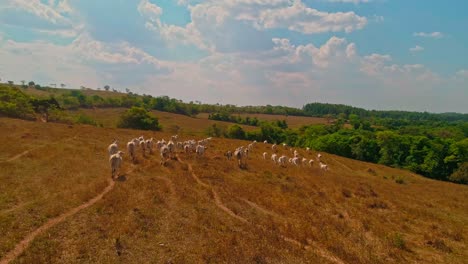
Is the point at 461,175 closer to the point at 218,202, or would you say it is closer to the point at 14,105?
the point at 218,202

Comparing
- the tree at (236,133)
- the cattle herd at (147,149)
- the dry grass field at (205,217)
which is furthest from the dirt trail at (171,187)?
the tree at (236,133)

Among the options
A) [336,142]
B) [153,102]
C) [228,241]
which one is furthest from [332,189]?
[153,102]

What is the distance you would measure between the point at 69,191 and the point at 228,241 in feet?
36.6

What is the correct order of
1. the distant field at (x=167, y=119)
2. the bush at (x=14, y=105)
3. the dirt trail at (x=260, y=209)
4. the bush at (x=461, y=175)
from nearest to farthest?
the dirt trail at (x=260, y=209), the bush at (x=14, y=105), the bush at (x=461, y=175), the distant field at (x=167, y=119)

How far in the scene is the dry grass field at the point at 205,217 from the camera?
13.7 metres

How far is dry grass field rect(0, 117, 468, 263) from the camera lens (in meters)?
13.7

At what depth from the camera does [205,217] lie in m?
17.7

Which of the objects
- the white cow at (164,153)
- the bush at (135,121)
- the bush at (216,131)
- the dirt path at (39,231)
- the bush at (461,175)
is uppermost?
the white cow at (164,153)

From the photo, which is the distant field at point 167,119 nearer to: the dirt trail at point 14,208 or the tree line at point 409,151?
the tree line at point 409,151

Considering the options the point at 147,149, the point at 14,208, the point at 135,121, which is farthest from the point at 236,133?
the point at 14,208

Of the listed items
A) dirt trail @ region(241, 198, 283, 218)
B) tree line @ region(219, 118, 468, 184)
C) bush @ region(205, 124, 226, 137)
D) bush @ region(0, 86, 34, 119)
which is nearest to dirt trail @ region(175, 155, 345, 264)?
dirt trail @ region(241, 198, 283, 218)

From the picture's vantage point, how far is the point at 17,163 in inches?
1039

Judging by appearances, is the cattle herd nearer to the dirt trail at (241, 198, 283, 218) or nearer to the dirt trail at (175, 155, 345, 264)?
the dirt trail at (175, 155, 345, 264)

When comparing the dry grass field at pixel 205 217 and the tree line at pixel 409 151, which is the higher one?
the dry grass field at pixel 205 217
